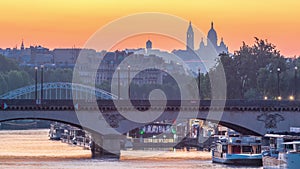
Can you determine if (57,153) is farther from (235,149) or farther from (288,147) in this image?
(288,147)

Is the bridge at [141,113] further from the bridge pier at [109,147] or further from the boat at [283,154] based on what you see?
the boat at [283,154]

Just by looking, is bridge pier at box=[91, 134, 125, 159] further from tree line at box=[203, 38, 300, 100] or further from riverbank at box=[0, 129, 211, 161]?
tree line at box=[203, 38, 300, 100]

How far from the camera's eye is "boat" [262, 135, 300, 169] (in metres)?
84.8

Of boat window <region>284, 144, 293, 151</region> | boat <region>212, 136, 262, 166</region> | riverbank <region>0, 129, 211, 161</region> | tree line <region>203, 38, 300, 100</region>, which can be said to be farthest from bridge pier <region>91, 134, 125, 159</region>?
tree line <region>203, 38, 300, 100</region>

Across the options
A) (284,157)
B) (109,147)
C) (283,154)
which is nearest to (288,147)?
(283,154)

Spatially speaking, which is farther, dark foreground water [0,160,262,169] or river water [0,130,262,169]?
river water [0,130,262,169]

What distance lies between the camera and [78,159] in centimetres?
10988

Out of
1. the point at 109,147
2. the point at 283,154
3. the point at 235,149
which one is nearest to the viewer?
the point at 283,154

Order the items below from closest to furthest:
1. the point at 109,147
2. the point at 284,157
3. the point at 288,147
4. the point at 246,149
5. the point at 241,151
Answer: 1. the point at 284,157
2. the point at 288,147
3. the point at 246,149
4. the point at 241,151
5. the point at 109,147

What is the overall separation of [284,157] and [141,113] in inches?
1234

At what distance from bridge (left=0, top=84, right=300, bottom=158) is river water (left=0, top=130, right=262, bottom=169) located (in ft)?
8.81

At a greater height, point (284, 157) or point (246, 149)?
point (246, 149)

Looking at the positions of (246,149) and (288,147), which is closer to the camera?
(288,147)

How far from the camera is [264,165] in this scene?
95000 mm
